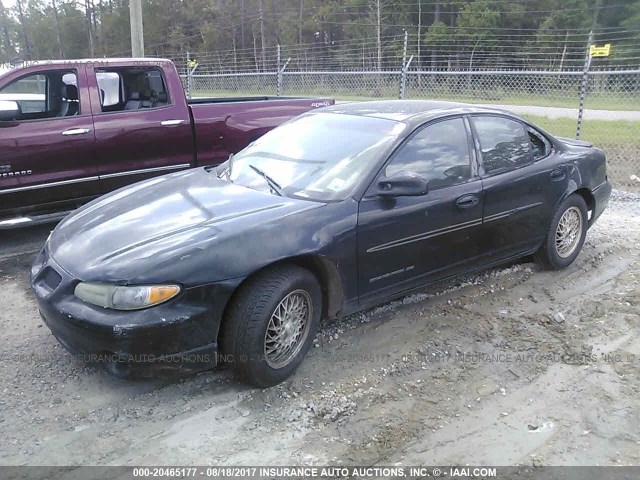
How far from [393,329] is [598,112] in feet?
50.0

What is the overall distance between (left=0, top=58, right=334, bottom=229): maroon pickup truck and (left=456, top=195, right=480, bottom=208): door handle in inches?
133

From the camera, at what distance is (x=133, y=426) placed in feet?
9.67

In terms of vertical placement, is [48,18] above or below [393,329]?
above

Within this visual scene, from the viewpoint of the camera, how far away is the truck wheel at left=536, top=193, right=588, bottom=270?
4.98 metres

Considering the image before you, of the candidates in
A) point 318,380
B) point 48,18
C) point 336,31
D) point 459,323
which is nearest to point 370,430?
point 318,380

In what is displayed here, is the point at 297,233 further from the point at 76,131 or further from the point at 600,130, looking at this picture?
the point at 600,130

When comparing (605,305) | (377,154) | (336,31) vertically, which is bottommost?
(605,305)

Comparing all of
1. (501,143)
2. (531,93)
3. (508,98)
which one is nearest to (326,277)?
(501,143)

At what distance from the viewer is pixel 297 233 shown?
10.9ft

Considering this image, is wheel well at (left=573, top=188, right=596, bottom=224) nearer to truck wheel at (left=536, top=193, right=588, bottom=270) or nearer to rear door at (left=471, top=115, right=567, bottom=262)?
truck wheel at (left=536, top=193, right=588, bottom=270)

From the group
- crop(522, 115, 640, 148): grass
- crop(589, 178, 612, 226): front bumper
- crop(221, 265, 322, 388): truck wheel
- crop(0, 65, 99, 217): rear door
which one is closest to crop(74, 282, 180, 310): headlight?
crop(221, 265, 322, 388): truck wheel

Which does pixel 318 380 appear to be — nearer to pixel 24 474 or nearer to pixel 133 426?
pixel 133 426

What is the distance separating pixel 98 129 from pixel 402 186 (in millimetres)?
3674

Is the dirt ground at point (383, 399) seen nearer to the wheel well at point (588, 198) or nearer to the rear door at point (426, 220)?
the rear door at point (426, 220)
